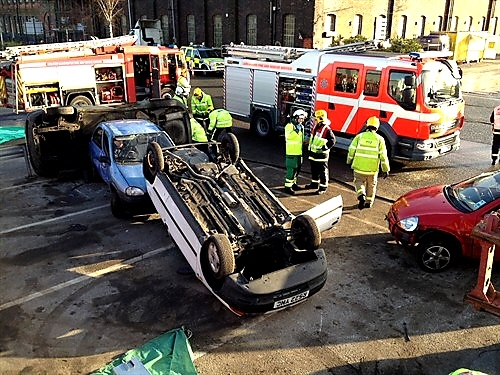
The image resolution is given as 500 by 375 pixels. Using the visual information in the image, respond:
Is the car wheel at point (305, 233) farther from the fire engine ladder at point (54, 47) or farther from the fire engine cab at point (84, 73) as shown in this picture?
the fire engine ladder at point (54, 47)

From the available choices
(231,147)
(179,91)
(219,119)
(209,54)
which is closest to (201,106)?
(179,91)

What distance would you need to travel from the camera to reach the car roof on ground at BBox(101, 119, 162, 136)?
9616 mm

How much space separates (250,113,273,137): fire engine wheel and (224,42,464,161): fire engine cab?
5 cm

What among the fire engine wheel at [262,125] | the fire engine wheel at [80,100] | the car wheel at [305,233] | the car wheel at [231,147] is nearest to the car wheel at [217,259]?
the car wheel at [305,233]

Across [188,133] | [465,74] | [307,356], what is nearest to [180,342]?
[307,356]

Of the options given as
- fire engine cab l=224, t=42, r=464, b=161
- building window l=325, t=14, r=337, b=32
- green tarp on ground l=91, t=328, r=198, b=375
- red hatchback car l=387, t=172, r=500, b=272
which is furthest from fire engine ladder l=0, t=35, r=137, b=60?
building window l=325, t=14, r=337, b=32

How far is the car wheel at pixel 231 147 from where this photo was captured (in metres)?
8.05

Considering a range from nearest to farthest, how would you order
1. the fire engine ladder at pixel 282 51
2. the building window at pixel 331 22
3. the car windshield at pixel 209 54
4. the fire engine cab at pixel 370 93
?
the fire engine cab at pixel 370 93 → the fire engine ladder at pixel 282 51 → the car windshield at pixel 209 54 → the building window at pixel 331 22

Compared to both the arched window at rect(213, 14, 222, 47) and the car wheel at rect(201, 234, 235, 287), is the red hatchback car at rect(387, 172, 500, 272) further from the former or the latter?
the arched window at rect(213, 14, 222, 47)

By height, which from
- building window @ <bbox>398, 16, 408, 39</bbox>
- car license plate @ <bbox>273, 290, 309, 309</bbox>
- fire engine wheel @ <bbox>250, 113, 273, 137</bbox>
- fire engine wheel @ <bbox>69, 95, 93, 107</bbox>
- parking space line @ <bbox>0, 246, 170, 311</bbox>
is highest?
building window @ <bbox>398, 16, 408, 39</bbox>

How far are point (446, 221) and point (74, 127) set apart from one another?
7.76m

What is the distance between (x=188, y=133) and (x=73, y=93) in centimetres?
787

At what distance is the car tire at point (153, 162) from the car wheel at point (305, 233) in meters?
2.21

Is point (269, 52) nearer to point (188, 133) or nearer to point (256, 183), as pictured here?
point (188, 133)
